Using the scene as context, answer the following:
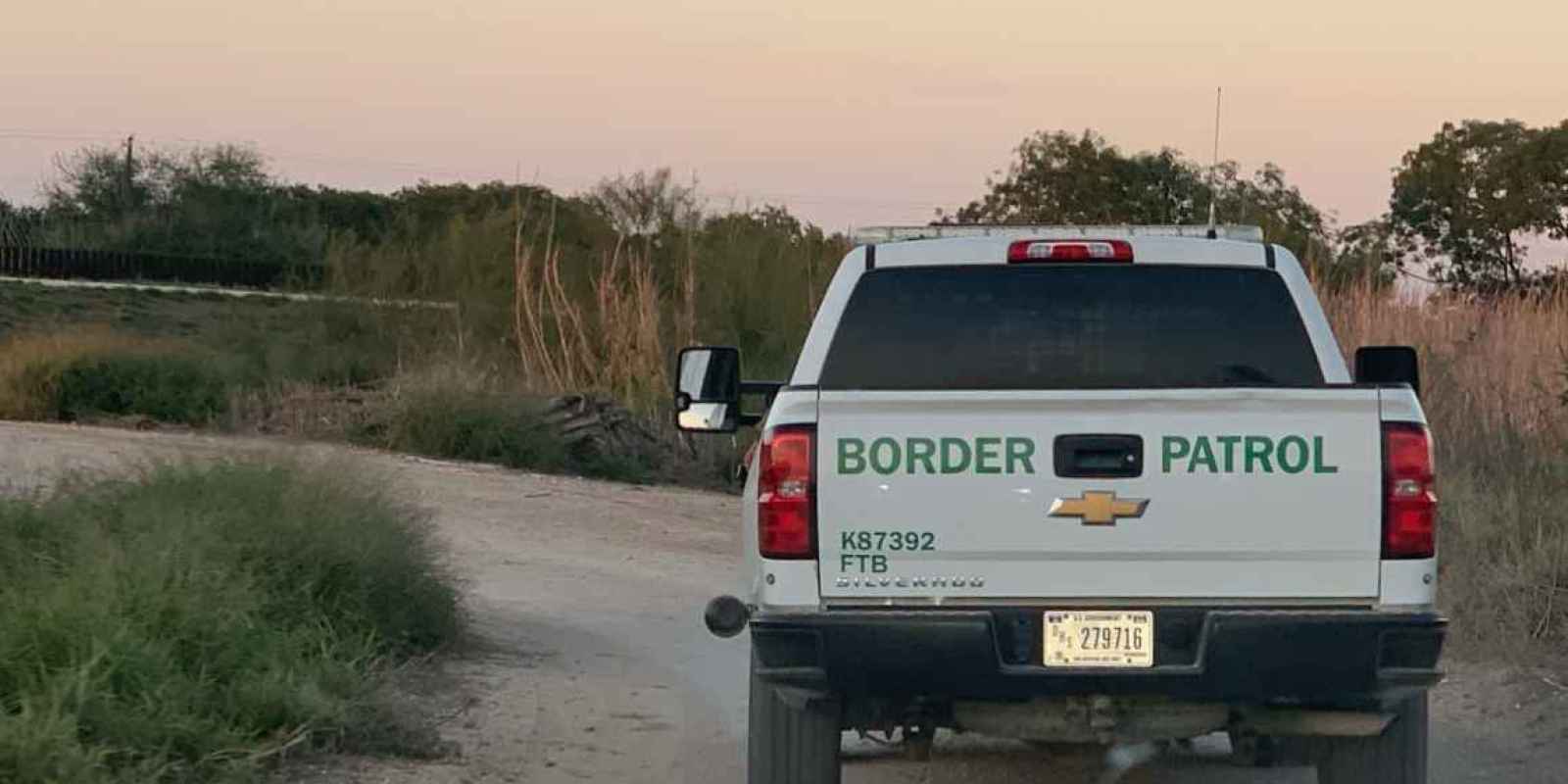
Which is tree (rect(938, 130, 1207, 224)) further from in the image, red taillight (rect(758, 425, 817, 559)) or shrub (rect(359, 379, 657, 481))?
red taillight (rect(758, 425, 817, 559))

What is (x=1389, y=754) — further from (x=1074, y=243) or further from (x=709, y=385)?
(x=709, y=385)

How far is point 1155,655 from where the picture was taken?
614cm

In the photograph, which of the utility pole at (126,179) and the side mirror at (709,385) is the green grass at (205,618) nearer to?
the side mirror at (709,385)

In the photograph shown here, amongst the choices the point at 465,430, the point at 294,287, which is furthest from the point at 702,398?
the point at 294,287

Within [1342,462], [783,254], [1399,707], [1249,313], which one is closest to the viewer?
[1342,462]

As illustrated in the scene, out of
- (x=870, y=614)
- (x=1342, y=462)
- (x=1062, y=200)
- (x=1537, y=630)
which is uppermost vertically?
(x=1062, y=200)

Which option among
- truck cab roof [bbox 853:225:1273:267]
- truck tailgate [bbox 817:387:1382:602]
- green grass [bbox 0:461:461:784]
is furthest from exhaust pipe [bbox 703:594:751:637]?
green grass [bbox 0:461:461:784]

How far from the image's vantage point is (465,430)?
23500 mm

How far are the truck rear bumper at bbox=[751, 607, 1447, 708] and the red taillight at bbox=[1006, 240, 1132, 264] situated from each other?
1.38 metres

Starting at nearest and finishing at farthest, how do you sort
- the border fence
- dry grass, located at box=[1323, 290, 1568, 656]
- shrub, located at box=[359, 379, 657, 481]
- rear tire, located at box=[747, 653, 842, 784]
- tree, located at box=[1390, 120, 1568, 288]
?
1. rear tire, located at box=[747, 653, 842, 784]
2. dry grass, located at box=[1323, 290, 1568, 656]
3. shrub, located at box=[359, 379, 657, 481]
4. tree, located at box=[1390, 120, 1568, 288]
5. the border fence

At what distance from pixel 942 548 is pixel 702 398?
1835mm

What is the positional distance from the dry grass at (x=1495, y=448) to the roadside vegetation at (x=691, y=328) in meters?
0.02

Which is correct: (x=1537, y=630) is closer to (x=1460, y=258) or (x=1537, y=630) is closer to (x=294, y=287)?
(x=1460, y=258)

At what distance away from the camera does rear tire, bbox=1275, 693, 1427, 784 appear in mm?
6680
